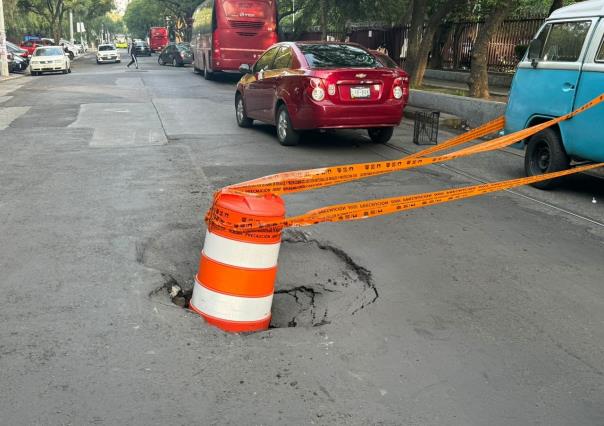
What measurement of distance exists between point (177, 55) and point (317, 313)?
40.9 meters

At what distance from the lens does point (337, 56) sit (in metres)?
10.7

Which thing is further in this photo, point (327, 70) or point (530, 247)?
point (327, 70)

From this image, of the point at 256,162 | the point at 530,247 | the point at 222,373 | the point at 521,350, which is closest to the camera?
the point at 222,373

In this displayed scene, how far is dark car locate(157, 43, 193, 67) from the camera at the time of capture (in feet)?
139

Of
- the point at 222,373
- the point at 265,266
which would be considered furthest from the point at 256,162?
the point at 222,373

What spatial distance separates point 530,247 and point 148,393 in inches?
150

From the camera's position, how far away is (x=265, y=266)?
3.87 metres

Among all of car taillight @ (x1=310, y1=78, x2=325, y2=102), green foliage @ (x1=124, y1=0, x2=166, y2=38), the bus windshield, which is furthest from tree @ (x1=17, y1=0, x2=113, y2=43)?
car taillight @ (x1=310, y1=78, x2=325, y2=102)

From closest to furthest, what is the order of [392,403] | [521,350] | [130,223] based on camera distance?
[392,403] → [521,350] → [130,223]

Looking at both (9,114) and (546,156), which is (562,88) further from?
(9,114)

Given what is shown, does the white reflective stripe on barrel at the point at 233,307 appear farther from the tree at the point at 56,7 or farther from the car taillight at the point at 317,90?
the tree at the point at 56,7

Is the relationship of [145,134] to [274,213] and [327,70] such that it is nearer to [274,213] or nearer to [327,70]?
[327,70]

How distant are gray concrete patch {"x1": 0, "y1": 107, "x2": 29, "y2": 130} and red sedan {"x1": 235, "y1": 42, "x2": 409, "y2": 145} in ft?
19.9

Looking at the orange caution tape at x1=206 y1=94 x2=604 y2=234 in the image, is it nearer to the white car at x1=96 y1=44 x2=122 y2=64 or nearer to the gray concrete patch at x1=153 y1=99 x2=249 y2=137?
the gray concrete patch at x1=153 y1=99 x2=249 y2=137
